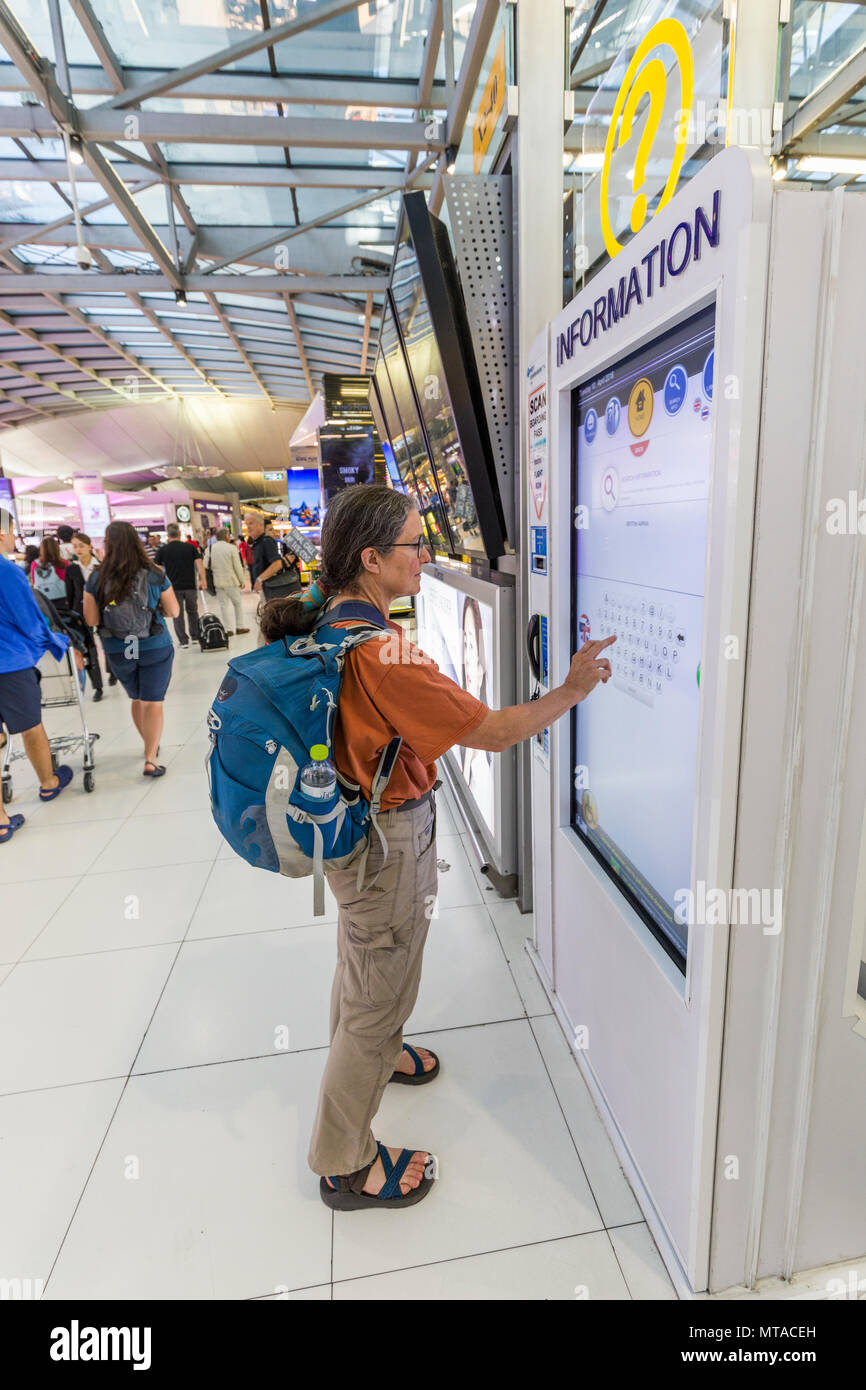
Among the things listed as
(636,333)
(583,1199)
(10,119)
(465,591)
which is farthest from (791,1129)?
(10,119)

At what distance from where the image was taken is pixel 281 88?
5504 millimetres

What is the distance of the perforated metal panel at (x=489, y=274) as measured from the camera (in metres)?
2.37

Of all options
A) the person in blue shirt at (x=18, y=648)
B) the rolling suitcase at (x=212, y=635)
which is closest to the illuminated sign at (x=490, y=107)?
the person in blue shirt at (x=18, y=648)

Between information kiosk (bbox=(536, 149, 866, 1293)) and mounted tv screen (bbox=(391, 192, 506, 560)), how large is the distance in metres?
0.61

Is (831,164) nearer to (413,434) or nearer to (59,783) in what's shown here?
(413,434)

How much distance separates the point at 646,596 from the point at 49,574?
5880mm

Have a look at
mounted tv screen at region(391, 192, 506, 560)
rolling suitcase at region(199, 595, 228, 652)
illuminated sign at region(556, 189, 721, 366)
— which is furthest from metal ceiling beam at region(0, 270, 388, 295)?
illuminated sign at region(556, 189, 721, 366)

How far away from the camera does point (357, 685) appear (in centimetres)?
135

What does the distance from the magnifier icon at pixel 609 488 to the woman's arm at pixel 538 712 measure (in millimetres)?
403

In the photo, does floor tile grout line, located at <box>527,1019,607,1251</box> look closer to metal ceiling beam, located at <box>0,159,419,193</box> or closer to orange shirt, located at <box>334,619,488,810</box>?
orange shirt, located at <box>334,619,488,810</box>

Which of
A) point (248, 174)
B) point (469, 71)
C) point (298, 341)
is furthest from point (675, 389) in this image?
point (298, 341)

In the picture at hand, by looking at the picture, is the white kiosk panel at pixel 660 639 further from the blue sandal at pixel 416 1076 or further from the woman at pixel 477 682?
the woman at pixel 477 682

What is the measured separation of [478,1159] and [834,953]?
1.13m
